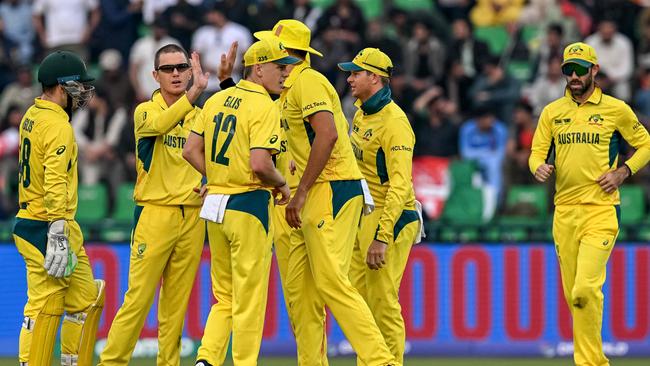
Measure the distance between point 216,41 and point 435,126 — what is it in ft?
11.3

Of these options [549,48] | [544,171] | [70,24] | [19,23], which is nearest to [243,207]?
[544,171]

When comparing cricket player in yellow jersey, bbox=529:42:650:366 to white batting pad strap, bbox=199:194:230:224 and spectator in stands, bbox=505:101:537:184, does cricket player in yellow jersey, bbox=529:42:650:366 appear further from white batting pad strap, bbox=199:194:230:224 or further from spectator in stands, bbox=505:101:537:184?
spectator in stands, bbox=505:101:537:184

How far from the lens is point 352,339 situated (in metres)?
10.2

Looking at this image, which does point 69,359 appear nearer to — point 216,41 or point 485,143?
point 485,143

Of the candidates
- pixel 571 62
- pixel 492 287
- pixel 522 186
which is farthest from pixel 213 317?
pixel 522 186

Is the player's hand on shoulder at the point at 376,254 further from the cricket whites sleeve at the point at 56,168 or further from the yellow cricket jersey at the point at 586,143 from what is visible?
the cricket whites sleeve at the point at 56,168

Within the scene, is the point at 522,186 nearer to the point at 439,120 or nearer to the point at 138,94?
the point at 439,120

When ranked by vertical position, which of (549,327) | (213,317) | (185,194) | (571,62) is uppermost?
(571,62)

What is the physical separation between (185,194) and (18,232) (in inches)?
52.5

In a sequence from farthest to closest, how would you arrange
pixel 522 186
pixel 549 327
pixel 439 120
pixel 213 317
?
pixel 439 120
pixel 522 186
pixel 549 327
pixel 213 317

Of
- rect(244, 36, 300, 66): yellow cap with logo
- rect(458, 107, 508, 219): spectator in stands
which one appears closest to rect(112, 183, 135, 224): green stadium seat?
rect(458, 107, 508, 219): spectator in stands

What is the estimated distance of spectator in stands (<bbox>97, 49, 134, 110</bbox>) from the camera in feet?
63.9

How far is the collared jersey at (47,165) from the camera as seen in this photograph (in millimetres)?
10289

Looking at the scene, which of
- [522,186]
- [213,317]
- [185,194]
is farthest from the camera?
[522,186]
